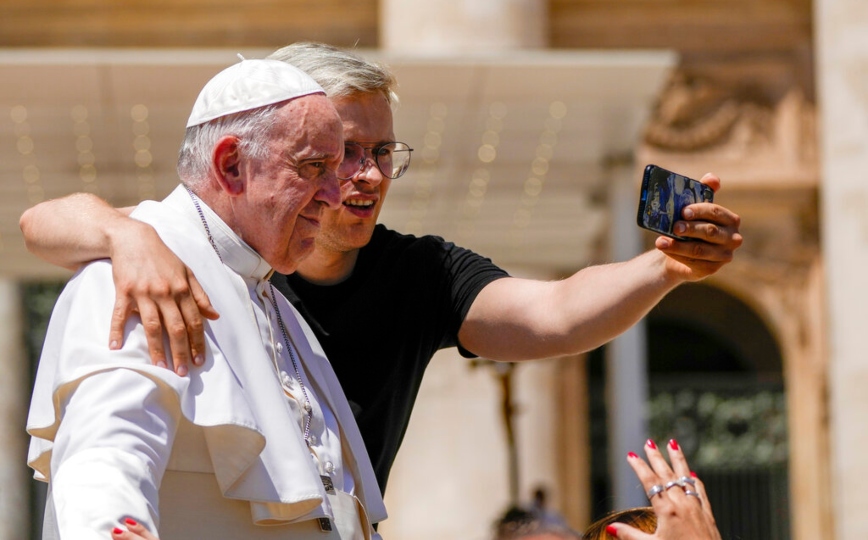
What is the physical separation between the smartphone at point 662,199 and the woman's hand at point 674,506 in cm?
46

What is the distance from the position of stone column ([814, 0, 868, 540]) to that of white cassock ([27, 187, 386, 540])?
1095cm

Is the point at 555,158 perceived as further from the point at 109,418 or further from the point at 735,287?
the point at 109,418

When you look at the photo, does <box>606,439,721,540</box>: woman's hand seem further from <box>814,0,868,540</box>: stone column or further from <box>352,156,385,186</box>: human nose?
<box>814,0,868,540</box>: stone column

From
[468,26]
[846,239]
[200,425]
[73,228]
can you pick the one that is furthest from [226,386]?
[846,239]

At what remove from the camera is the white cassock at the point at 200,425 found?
2.10 m

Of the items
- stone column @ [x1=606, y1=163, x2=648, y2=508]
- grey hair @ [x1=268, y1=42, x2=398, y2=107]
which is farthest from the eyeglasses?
stone column @ [x1=606, y1=163, x2=648, y2=508]

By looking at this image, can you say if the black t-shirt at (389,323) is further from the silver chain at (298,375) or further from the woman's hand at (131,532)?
the woman's hand at (131,532)

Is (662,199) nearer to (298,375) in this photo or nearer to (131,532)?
(298,375)

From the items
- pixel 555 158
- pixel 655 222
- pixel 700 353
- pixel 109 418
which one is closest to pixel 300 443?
pixel 109 418

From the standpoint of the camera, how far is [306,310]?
3.22m

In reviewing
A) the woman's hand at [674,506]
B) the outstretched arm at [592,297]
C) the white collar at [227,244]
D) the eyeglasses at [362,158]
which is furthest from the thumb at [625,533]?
the eyeglasses at [362,158]

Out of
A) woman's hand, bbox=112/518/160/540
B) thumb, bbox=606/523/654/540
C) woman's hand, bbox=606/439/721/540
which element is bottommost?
thumb, bbox=606/523/654/540

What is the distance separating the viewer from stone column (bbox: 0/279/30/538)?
50.6ft

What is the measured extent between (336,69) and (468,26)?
8889 mm
